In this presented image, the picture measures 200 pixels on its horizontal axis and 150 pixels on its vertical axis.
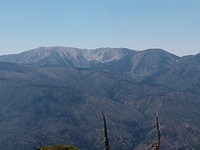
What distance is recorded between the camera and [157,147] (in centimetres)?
1962

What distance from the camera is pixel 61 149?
297 feet

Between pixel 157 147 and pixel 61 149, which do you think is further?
pixel 61 149

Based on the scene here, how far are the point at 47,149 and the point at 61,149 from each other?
347 cm

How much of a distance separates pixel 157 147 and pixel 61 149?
7342 cm

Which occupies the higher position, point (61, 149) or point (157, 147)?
point (157, 147)

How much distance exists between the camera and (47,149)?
293 ft

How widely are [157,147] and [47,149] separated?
72.8 m

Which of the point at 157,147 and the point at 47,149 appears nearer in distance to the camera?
the point at 157,147

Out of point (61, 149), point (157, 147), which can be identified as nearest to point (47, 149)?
point (61, 149)

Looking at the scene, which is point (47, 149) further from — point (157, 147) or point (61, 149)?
point (157, 147)

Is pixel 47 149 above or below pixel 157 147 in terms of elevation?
below
